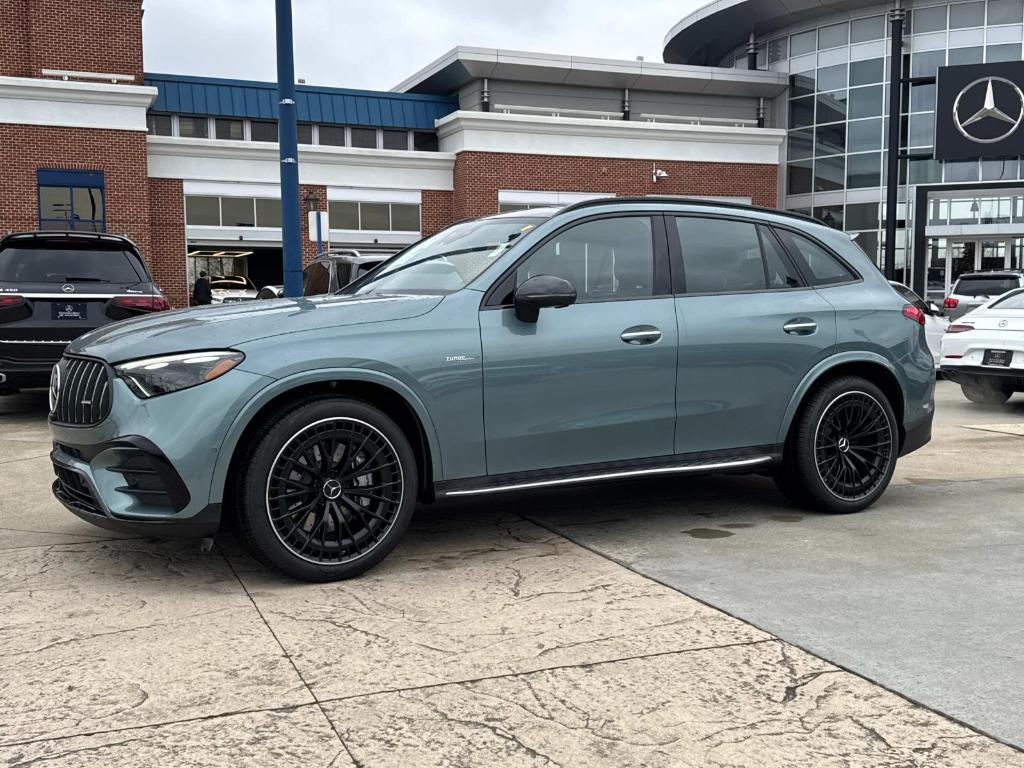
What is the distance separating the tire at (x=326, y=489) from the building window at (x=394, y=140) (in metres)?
33.6

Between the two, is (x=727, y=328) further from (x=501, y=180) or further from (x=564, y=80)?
(x=564, y=80)

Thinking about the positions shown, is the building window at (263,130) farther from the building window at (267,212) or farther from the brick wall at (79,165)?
the brick wall at (79,165)

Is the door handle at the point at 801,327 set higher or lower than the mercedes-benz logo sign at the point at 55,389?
higher

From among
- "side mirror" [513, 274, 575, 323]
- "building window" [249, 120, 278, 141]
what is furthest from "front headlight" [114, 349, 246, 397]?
"building window" [249, 120, 278, 141]

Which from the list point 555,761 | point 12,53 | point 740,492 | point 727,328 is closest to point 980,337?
point 740,492

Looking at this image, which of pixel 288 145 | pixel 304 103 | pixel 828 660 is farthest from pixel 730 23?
pixel 828 660

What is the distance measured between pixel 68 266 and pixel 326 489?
659cm

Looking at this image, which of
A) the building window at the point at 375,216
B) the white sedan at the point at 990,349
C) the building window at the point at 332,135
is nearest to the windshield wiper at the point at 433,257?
the white sedan at the point at 990,349

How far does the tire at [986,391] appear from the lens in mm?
11562

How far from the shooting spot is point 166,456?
13.5 feet

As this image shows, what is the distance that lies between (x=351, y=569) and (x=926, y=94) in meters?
37.9

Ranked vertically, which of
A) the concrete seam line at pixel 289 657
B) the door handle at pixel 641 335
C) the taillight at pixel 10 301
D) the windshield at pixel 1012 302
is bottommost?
the concrete seam line at pixel 289 657

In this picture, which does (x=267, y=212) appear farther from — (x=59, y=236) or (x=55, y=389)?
(x=55, y=389)

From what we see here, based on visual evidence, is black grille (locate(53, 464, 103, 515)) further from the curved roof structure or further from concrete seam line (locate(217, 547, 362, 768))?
the curved roof structure
